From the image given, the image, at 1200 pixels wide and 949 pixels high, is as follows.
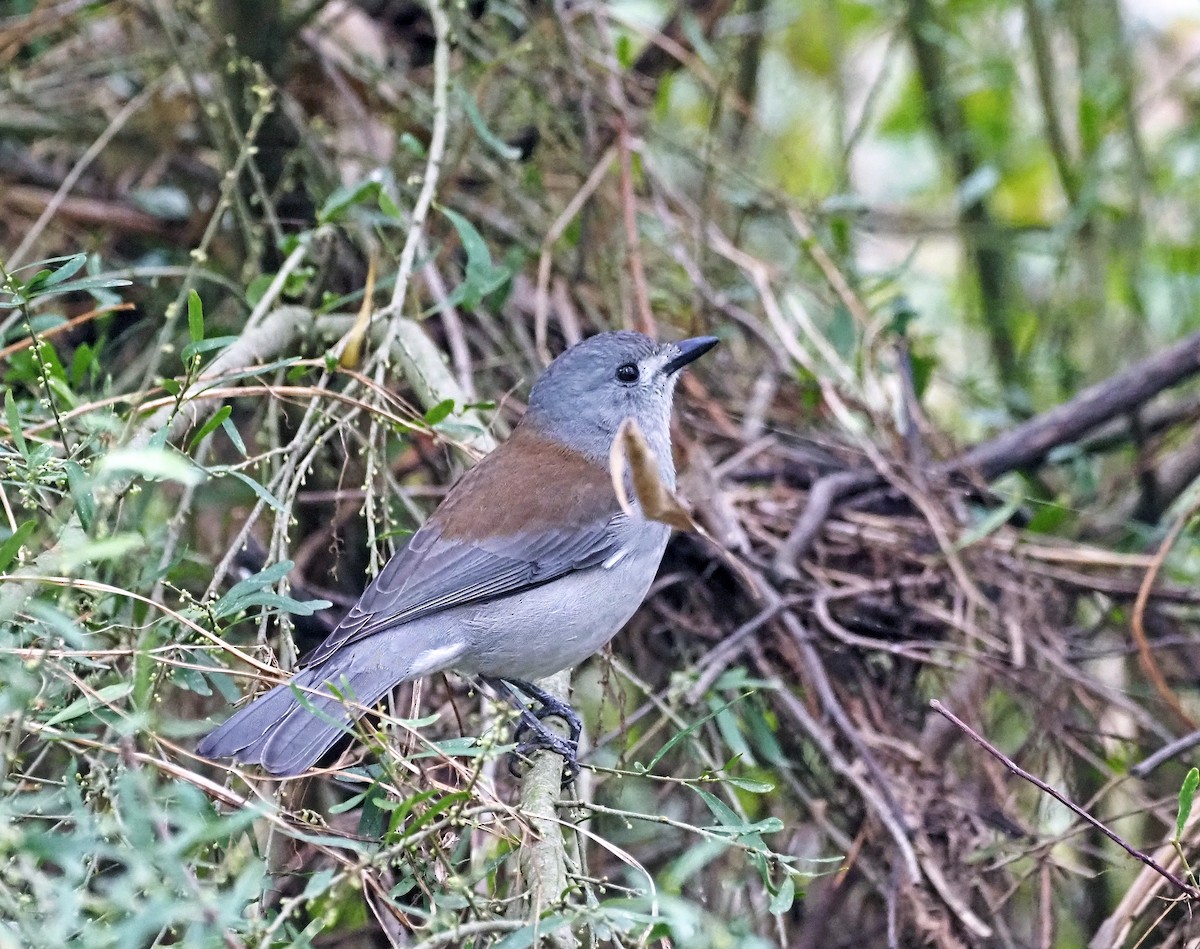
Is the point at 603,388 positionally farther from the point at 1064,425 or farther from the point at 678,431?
the point at 1064,425

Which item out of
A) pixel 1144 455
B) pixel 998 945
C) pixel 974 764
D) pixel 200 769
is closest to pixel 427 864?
pixel 200 769

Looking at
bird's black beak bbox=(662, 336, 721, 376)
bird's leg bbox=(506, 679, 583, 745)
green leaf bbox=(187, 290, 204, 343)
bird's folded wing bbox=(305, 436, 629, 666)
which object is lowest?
bird's leg bbox=(506, 679, 583, 745)

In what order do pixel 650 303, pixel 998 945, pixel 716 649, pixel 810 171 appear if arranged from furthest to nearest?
pixel 810 171 < pixel 650 303 < pixel 716 649 < pixel 998 945

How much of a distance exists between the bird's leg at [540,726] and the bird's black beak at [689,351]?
126cm

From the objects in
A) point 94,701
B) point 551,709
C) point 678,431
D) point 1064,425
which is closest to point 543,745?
point 551,709

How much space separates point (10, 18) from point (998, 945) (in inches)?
208

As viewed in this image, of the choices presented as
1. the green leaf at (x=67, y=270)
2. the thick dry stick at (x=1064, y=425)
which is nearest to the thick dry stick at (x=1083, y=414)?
the thick dry stick at (x=1064, y=425)

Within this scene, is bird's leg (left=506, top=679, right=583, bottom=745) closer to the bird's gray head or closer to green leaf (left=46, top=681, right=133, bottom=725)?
the bird's gray head

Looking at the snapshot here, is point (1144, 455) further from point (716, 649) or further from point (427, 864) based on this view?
point (427, 864)

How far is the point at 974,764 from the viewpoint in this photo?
4.02 m

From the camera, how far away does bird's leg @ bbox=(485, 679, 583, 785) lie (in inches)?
130

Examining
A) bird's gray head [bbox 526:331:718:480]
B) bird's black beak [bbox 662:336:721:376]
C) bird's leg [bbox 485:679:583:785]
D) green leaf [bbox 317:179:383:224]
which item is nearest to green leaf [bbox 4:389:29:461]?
bird's leg [bbox 485:679:583:785]

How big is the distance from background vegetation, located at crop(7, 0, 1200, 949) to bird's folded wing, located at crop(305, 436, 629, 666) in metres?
0.14

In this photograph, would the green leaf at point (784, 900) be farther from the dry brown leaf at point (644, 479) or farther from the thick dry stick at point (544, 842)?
the dry brown leaf at point (644, 479)
